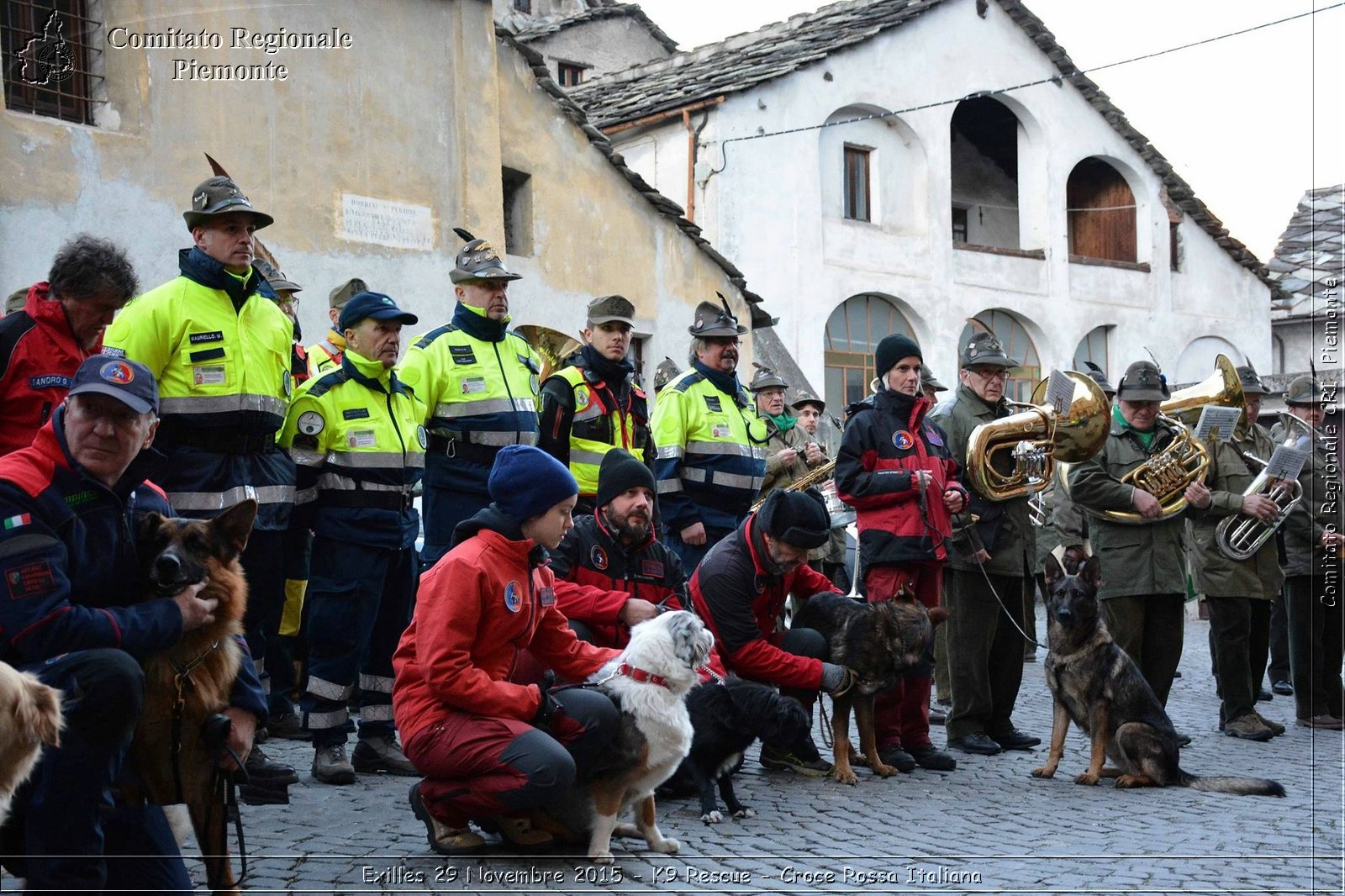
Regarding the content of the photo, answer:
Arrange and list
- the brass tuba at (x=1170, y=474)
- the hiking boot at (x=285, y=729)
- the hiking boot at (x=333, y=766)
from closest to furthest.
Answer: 1. the hiking boot at (x=333, y=766)
2. the hiking boot at (x=285, y=729)
3. the brass tuba at (x=1170, y=474)

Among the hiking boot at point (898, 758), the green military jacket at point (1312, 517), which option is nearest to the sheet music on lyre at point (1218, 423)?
the green military jacket at point (1312, 517)

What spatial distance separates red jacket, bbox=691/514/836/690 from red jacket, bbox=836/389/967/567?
1.00 meters

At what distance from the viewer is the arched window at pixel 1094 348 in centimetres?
3244

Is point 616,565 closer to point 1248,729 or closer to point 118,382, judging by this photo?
point 118,382

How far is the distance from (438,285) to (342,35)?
2.72 meters

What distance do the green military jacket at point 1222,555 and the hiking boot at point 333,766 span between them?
6.12m

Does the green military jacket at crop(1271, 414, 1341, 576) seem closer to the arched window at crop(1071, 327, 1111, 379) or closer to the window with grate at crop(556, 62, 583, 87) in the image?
the arched window at crop(1071, 327, 1111, 379)

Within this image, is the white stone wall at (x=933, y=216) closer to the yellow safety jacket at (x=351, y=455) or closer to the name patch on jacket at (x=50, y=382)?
the yellow safety jacket at (x=351, y=455)

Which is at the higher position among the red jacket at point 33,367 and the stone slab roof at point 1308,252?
the stone slab roof at point 1308,252

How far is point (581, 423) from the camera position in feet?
28.3

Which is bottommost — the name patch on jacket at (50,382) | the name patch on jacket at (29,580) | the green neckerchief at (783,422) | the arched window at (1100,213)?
the name patch on jacket at (29,580)

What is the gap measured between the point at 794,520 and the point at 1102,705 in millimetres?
2215

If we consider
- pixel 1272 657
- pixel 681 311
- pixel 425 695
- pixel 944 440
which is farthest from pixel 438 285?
pixel 425 695

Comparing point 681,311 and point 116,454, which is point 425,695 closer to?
point 116,454
